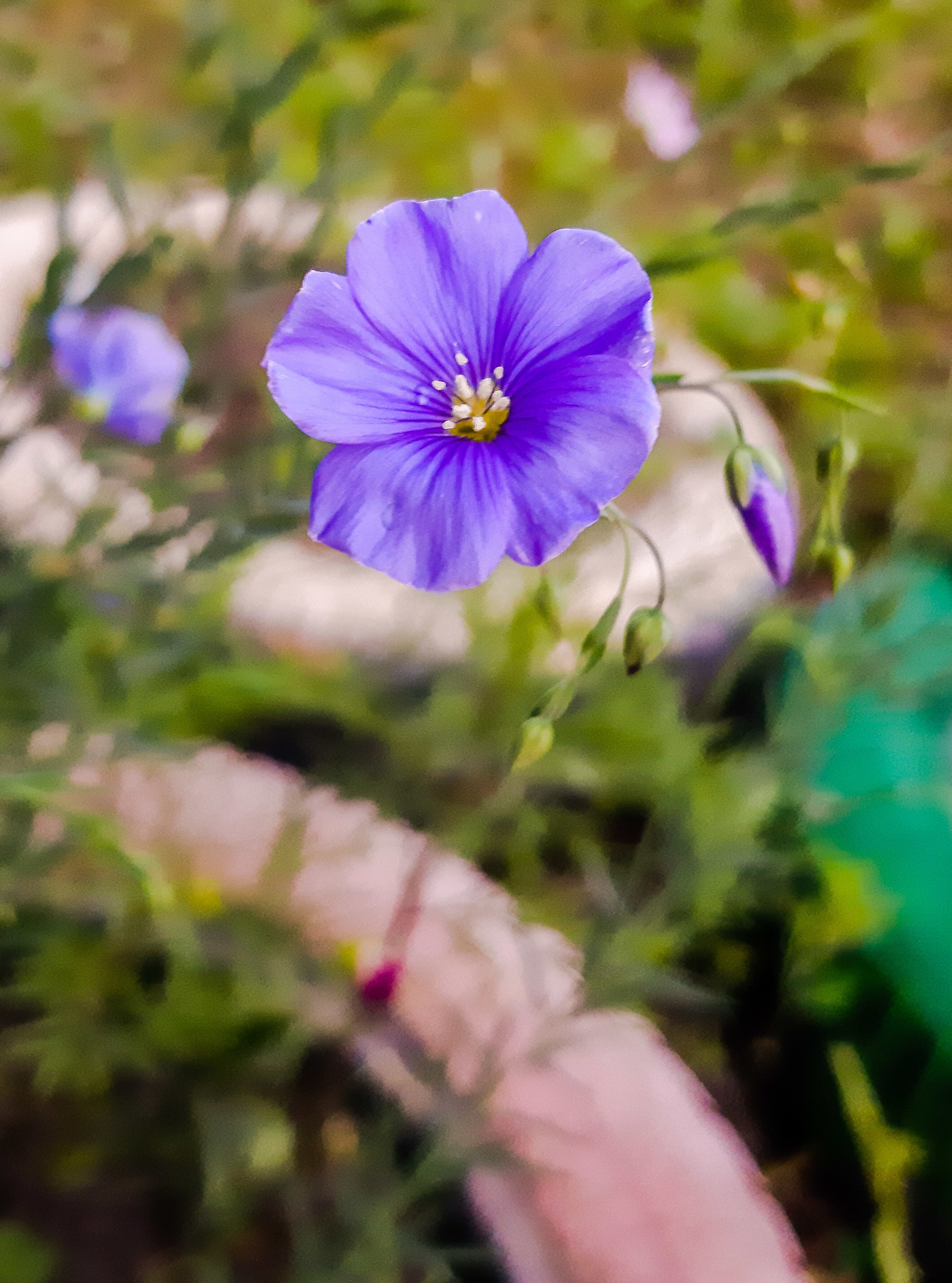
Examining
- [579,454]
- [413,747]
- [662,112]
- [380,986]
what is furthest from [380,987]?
[662,112]

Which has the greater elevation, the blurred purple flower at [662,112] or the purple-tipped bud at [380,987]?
the blurred purple flower at [662,112]

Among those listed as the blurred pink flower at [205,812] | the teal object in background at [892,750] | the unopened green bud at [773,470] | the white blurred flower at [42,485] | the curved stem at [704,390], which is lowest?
the teal object in background at [892,750]

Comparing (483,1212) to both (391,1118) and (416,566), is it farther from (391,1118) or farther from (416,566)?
(416,566)

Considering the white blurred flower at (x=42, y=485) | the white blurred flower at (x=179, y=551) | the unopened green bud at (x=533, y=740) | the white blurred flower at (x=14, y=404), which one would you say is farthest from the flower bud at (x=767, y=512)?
the white blurred flower at (x=42, y=485)

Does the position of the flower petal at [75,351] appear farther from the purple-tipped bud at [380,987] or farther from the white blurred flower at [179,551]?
the purple-tipped bud at [380,987]

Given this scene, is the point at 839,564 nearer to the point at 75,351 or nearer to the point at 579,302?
the point at 579,302
